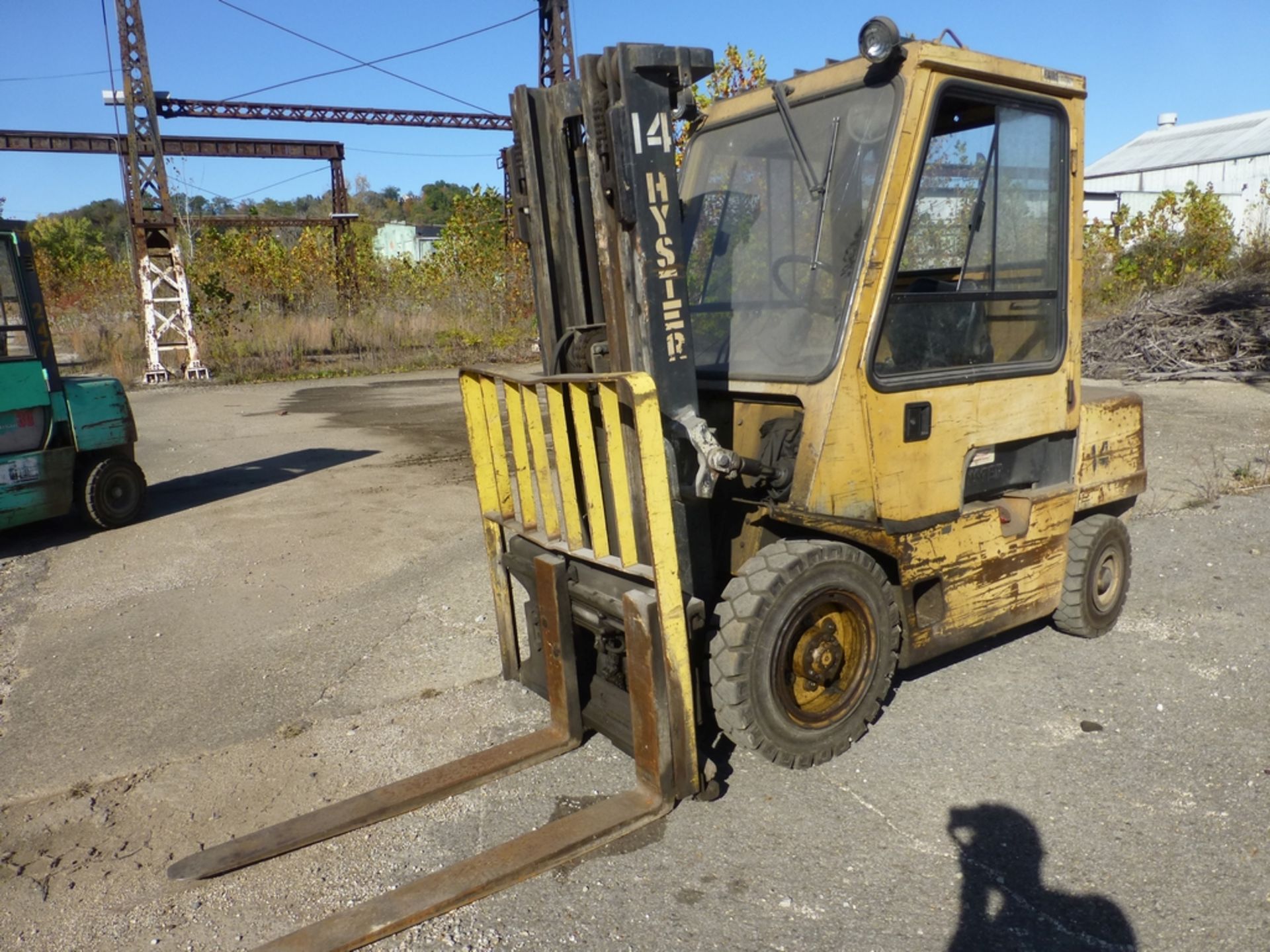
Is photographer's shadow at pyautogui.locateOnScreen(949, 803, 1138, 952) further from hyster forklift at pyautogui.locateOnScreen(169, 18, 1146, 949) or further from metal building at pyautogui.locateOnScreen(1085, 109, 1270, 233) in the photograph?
metal building at pyautogui.locateOnScreen(1085, 109, 1270, 233)

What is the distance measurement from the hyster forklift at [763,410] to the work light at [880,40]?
14mm

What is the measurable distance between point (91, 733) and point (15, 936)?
1.66 m

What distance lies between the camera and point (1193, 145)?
50562 mm

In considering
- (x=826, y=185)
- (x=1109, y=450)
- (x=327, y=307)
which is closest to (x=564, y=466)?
(x=826, y=185)

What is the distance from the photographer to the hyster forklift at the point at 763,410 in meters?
3.43

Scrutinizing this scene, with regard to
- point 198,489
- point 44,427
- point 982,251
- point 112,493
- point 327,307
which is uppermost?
point 327,307

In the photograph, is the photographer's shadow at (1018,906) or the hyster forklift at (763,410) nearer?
the photographer's shadow at (1018,906)

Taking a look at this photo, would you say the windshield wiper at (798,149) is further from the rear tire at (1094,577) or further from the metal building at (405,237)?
the metal building at (405,237)

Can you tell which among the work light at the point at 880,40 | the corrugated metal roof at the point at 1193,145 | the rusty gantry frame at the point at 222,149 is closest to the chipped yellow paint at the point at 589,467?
the work light at the point at 880,40

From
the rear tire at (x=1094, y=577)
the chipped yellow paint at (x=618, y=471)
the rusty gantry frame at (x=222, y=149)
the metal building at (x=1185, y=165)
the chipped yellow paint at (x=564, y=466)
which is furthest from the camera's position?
the metal building at (x=1185, y=165)

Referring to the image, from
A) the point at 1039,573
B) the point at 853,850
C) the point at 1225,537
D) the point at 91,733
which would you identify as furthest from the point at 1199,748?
the point at 91,733

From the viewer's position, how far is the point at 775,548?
371 centimetres

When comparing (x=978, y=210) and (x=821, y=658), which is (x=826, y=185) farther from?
(x=821, y=658)

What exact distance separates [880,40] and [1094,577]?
301cm
